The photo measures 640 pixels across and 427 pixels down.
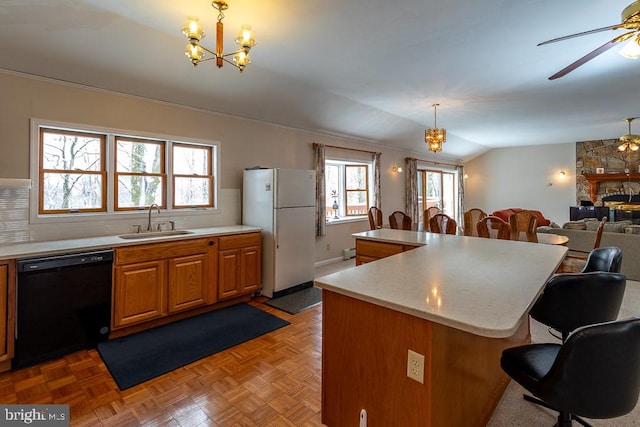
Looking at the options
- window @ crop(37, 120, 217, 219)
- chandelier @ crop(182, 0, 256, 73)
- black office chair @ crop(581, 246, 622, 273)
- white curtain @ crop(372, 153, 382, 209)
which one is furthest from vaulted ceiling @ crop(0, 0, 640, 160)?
black office chair @ crop(581, 246, 622, 273)

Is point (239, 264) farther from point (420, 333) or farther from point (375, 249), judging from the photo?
point (420, 333)

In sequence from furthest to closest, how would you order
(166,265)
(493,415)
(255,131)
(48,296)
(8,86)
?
(255,131) < (166,265) < (8,86) < (48,296) < (493,415)

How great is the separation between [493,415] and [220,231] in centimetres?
307

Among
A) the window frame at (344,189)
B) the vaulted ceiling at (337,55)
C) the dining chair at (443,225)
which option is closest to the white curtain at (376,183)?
the window frame at (344,189)

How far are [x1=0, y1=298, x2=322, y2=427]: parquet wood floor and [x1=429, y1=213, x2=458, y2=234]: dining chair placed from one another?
2.27 meters

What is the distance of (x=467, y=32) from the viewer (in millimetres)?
2830

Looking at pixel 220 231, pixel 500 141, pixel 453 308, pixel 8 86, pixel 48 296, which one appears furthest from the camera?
pixel 500 141

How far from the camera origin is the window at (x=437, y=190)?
28.9ft

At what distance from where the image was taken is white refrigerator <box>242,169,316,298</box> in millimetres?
4066

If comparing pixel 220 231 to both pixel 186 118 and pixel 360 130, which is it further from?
pixel 360 130

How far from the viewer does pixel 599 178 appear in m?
8.23

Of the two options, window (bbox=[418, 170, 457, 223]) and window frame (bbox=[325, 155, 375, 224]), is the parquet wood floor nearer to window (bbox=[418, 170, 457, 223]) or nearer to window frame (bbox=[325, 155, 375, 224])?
window frame (bbox=[325, 155, 375, 224])

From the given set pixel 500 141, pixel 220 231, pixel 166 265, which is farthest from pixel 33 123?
pixel 500 141

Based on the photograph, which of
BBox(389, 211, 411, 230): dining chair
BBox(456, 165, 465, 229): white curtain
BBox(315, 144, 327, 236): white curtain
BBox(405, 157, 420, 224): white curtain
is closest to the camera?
BBox(389, 211, 411, 230): dining chair
